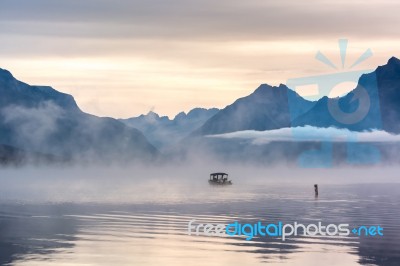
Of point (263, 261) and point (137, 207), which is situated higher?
point (137, 207)

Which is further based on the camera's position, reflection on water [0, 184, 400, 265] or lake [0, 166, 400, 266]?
lake [0, 166, 400, 266]

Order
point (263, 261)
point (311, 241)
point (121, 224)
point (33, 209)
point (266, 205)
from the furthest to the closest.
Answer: point (266, 205) < point (33, 209) < point (121, 224) < point (311, 241) < point (263, 261)

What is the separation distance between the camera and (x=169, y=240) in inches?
2938

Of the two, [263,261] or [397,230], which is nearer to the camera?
[263,261]

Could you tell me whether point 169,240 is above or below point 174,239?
below

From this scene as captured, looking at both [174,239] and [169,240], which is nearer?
[169,240]

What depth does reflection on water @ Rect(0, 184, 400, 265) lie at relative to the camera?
62.7m

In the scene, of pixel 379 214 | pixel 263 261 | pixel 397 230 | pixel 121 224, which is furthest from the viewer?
pixel 379 214

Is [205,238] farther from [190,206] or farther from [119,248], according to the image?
[190,206]

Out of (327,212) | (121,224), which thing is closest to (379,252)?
(121,224)

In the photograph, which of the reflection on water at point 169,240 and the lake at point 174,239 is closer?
the reflection on water at point 169,240

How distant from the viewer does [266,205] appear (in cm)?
12788

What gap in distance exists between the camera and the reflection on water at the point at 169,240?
62.7 meters

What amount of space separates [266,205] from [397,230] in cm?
4416
